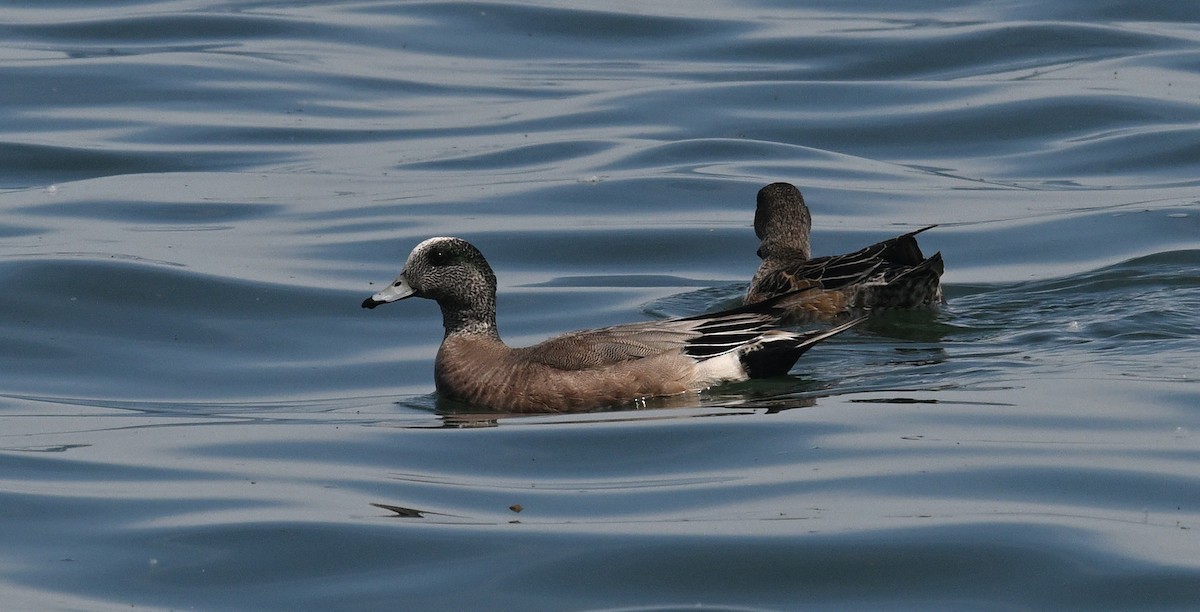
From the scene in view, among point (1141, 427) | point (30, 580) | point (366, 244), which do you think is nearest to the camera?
point (30, 580)

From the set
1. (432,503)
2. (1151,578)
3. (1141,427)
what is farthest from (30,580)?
(1141,427)

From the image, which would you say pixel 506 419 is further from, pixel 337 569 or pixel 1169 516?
pixel 1169 516

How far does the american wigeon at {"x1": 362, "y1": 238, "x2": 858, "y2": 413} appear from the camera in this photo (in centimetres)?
996

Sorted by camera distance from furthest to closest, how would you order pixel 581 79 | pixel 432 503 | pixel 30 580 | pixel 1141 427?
pixel 581 79 → pixel 1141 427 → pixel 432 503 → pixel 30 580

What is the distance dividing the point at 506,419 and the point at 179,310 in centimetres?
365

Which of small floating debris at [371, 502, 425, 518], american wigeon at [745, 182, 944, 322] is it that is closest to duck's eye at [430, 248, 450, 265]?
american wigeon at [745, 182, 944, 322]

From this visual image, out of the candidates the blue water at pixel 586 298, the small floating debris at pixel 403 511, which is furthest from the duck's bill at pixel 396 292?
the small floating debris at pixel 403 511

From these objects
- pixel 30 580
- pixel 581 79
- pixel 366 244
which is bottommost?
pixel 30 580

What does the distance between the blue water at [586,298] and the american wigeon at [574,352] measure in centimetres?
19

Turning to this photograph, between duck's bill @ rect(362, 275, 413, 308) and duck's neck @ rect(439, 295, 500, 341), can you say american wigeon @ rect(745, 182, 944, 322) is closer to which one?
duck's neck @ rect(439, 295, 500, 341)

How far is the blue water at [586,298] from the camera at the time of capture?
7.23 metres

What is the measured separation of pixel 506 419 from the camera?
9.80 meters

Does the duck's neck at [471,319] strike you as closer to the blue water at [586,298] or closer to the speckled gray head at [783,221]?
the blue water at [586,298]

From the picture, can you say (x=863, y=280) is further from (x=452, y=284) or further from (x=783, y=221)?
(x=452, y=284)
